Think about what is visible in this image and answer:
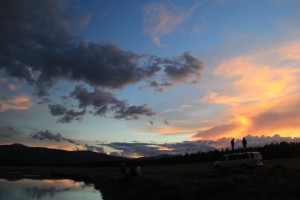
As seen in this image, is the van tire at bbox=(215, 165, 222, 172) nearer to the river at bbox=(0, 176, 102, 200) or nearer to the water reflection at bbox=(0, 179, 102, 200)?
the river at bbox=(0, 176, 102, 200)

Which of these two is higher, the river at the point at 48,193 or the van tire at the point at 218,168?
the van tire at the point at 218,168

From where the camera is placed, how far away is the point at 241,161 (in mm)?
47719

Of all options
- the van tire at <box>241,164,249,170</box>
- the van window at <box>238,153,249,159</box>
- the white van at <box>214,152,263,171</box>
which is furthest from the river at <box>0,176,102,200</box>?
the van window at <box>238,153,249,159</box>

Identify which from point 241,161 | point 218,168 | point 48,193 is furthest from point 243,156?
point 48,193

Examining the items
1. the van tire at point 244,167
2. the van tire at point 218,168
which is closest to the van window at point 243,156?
Answer: the van tire at point 244,167

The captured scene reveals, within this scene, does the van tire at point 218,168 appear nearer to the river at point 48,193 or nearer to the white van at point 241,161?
the white van at point 241,161

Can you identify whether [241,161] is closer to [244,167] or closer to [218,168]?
Answer: [244,167]

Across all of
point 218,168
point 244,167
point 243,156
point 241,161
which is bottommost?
point 218,168

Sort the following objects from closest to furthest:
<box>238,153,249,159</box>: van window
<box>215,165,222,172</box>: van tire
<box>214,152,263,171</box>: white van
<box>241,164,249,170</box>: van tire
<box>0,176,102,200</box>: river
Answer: <box>0,176,102,200</box>: river < <box>214,152,263,171</box>: white van < <box>241,164,249,170</box>: van tire < <box>238,153,249,159</box>: van window < <box>215,165,222,172</box>: van tire

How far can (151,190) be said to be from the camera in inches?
1283

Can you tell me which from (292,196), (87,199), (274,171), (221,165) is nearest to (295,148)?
(221,165)

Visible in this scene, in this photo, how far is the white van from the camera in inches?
1855

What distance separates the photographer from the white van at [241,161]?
47.1 m

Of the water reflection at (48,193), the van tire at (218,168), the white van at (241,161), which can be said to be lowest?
the water reflection at (48,193)
